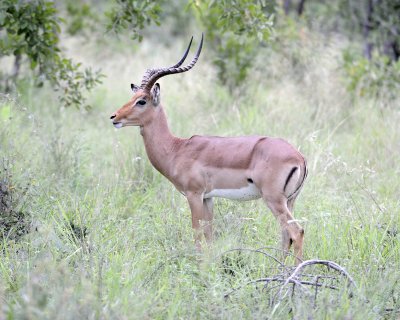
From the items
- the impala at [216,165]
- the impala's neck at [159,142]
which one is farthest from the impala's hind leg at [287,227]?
the impala's neck at [159,142]

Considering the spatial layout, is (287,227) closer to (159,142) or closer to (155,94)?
(159,142)

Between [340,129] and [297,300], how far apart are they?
5.06 meters

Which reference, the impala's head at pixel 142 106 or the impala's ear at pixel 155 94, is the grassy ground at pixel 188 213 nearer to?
the impala's head at pixel 142 106

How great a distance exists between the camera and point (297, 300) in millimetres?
3566

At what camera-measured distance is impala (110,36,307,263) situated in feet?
14.9

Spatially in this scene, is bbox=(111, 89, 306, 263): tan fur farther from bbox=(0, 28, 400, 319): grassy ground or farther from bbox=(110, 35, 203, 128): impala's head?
bbox=(0, 28, 400, 319): grassy ground

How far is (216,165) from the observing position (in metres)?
4.88

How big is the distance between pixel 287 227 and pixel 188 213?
1.01 m

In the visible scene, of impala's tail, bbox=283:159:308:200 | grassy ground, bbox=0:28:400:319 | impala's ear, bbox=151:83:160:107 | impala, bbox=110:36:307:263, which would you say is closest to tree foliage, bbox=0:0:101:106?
grassy ground, bbox=0:28:400:319

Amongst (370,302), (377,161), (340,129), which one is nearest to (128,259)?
(370,302)

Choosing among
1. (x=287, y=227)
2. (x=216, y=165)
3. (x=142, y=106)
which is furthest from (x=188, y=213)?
(x=287, y=227)

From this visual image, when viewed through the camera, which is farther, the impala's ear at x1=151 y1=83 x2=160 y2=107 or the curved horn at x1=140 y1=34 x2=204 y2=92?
the impala's ear at x1=151 y1=83 x2=160 y2=107

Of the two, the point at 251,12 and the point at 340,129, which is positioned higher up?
the point at 251,12

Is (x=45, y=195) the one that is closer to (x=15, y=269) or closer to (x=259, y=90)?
(x=15, y=269)
